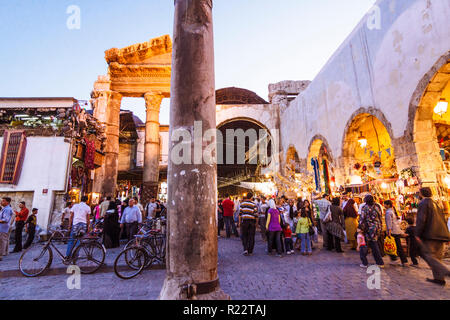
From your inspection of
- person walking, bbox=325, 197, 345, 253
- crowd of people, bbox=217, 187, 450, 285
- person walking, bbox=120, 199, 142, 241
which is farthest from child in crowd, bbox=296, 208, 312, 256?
person walking, bbox=120, 199, 142, 241

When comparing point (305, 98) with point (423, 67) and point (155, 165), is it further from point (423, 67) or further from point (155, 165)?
point (155, 165)

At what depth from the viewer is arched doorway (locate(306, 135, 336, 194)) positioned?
1312cm

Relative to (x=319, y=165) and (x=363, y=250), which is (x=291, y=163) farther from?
(x=363, y=250)

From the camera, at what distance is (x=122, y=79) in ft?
52.1

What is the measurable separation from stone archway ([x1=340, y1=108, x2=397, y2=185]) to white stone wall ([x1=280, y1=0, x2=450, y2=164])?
13.3 inches

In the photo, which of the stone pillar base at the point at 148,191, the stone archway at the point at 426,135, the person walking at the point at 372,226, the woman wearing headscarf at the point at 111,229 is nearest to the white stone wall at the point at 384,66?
the stone archway at the point at 426,135

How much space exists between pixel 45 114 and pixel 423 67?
1452 centimetres

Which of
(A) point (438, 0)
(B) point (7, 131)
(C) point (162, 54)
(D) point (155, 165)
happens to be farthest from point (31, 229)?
(A) point (438, 0)

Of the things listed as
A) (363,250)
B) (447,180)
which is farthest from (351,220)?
(447,180)

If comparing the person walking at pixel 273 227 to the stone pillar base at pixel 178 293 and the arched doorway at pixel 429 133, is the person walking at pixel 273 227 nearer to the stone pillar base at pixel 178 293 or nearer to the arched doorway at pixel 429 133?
the arched doorway at pixel 429 133

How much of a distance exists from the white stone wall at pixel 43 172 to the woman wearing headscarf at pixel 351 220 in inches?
432

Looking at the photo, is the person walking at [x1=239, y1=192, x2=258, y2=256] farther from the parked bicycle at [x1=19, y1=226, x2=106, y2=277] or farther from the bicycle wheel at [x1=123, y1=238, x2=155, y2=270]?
the parked bicycle at [x1=19, y1=226, x2=106, y2=277]

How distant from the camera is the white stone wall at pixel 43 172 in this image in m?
Answer: 10.1
